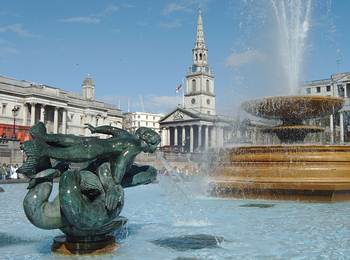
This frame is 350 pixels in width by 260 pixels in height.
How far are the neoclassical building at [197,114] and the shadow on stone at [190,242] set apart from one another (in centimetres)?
8572

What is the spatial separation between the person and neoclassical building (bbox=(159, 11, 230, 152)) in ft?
284

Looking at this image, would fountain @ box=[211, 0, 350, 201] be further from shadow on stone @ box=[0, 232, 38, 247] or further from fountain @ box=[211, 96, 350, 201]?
shadow on stone @ box=[0, 232, 38, 247]

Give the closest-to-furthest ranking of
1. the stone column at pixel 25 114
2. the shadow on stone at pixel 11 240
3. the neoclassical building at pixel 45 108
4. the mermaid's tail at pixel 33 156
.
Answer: the mermaid's tail at pixel 33 156, the shadow on stone at pixel 11 240, the neoclassical building at pixel 45 108, the stone column at pixel 25 114

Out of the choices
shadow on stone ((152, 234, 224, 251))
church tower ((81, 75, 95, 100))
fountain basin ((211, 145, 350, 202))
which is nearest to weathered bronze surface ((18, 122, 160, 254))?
shadow on stone ((152, 234, 224, 251))

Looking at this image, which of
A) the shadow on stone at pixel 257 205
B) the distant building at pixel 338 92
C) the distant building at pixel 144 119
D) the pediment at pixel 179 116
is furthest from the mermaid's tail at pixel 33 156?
the distant building at pixel 144 119

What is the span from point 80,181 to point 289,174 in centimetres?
692

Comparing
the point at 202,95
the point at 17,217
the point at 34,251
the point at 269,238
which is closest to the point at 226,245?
the point at 269,238

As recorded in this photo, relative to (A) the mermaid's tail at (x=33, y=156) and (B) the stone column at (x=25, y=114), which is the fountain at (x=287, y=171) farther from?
(B) the stone column at (x=25, y=114)

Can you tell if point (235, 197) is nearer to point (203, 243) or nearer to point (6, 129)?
point (203, 243)

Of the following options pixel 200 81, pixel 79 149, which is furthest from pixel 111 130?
pixel 200 81

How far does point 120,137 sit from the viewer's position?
5.32 metres

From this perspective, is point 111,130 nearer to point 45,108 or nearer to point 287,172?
point 287,172

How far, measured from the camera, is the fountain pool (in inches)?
201

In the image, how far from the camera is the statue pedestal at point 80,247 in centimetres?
505
